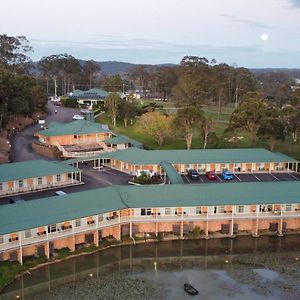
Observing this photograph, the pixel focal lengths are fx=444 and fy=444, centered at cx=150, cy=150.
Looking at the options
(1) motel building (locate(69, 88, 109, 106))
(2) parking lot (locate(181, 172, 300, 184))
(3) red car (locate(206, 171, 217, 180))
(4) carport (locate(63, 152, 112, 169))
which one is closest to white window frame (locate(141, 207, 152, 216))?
(2) parking lot (locate(181, 172, 300, 184))

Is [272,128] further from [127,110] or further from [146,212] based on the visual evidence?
[127,110]

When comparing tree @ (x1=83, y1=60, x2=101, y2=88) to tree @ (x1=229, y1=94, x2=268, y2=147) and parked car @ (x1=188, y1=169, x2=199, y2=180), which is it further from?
parked car @ (x1=188, y1=169, x2=199, y2=180)

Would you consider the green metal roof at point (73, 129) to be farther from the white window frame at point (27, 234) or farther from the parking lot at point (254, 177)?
the white window frame at point (27, 234)

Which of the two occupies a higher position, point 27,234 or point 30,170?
point 30,170

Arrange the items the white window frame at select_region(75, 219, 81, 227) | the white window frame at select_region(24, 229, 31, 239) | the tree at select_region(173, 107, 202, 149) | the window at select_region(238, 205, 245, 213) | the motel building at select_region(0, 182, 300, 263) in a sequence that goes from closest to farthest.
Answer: the white window frame at select_region(24, 229, 31, 239)
the motel building at select_region(0, 182, 300, 263)
the white window frame at select_region(75, 219, 81, 227)
the window at select_region(238, 205, 245, 213)
the tree at select_region(173, 107, 202, 149)

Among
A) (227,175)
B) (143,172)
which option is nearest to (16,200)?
(143,172)

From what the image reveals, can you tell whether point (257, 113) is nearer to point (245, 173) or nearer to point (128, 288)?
point (245, 173)

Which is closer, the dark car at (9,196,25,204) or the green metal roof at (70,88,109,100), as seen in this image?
the dark car at (9,196,25,204)
